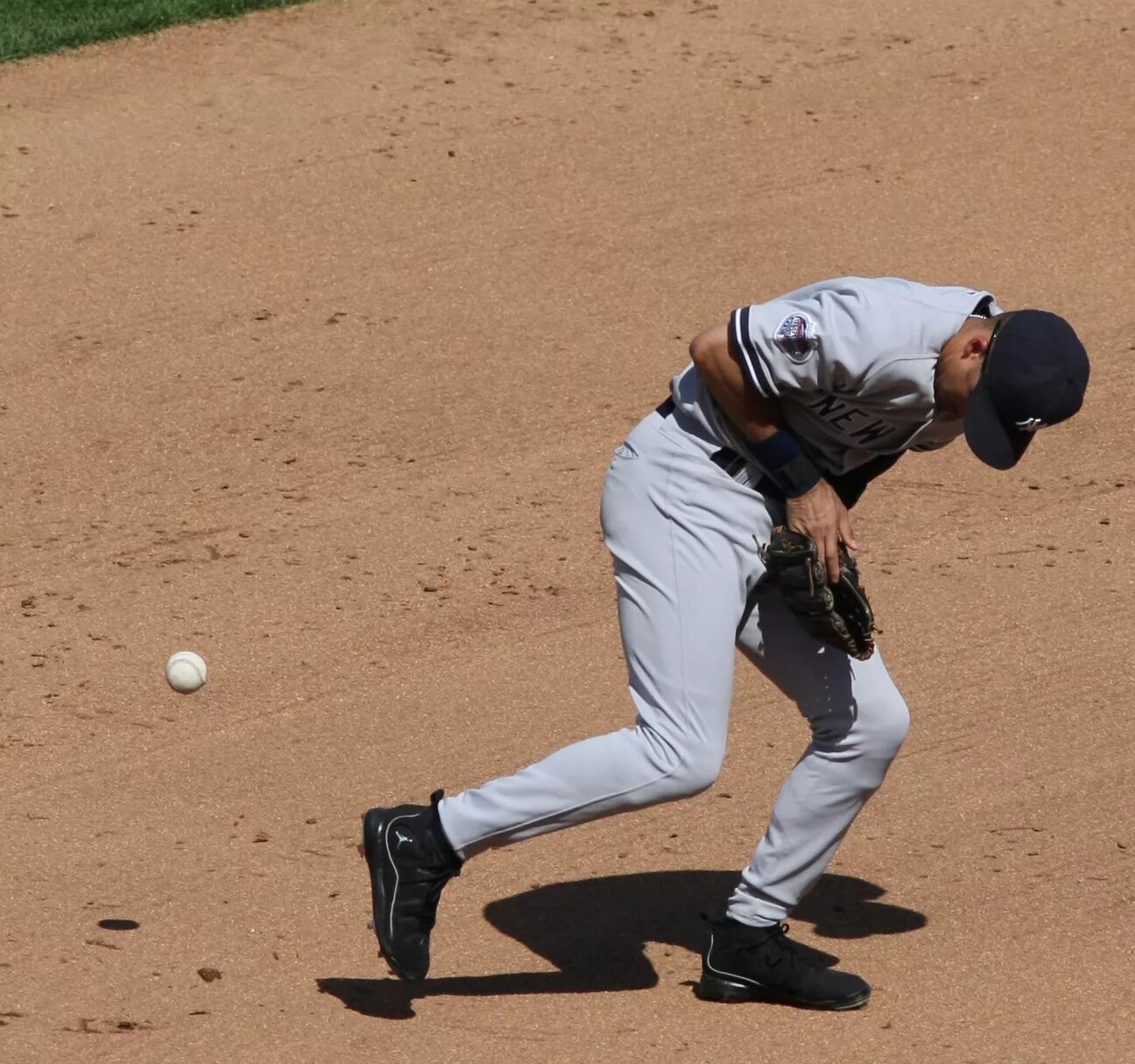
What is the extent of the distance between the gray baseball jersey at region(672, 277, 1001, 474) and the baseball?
2112mm

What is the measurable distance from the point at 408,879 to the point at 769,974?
857 millimetres

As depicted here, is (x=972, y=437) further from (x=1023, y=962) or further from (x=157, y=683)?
(x=157, y=683)

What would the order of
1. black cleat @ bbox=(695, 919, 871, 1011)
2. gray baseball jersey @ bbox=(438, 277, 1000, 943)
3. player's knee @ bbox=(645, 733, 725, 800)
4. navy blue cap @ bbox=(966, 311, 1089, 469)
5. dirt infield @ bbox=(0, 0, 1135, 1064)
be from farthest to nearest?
1. dirt infield @ bbox=(0, 0, 1135, 1064)
2. black cleat @ bbox=(695, 919, 871, 1011)
3. player's knee @ bbox=(645, 733, 725, 800)
4. gray baseball jersey @ bbox=(438, 277, 1000, 943)
5. navy blue cap @ bbox=(966, 311, 1089, 469)

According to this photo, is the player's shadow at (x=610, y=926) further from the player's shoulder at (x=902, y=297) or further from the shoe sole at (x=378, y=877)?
the player's shoulder at (x=902, y=297)

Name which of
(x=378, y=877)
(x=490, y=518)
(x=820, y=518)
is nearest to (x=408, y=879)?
(x=378, y=877)

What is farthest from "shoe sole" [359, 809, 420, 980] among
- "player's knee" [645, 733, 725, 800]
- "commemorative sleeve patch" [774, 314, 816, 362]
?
"commemorative sleeve patch" [774, 314, 816, 362]

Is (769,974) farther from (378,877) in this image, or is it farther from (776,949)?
(378,877)

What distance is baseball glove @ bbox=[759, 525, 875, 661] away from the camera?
4.36 metres

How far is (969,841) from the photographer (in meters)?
5.55

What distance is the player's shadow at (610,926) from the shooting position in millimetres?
4801

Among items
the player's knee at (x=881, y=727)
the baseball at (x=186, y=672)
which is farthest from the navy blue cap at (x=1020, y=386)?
the baseball at (x=186, y=672)

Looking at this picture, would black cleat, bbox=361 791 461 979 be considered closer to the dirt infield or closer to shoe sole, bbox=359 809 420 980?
shoe sole, bbox=359 809 420 980

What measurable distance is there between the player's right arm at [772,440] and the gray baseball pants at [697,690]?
0.10 m

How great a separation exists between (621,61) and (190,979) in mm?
7427
